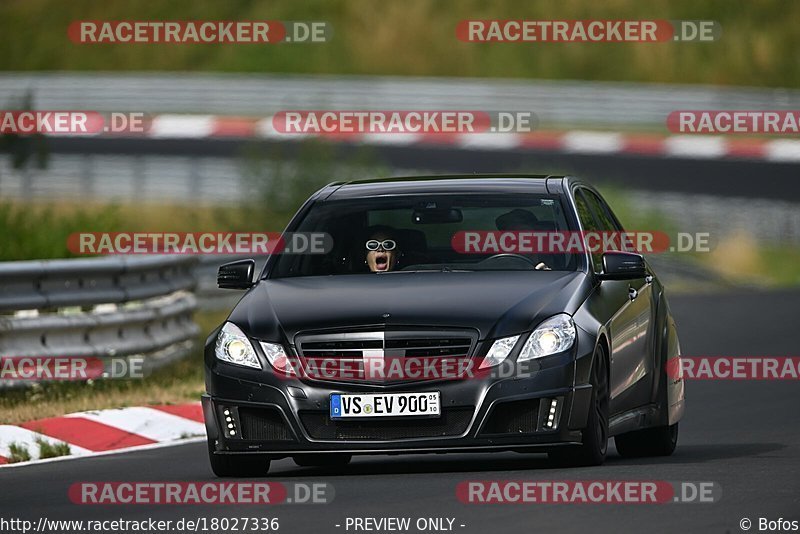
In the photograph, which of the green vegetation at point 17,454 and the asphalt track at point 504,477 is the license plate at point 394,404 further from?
the green vegetation at point 17,454

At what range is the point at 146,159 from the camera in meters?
38.2

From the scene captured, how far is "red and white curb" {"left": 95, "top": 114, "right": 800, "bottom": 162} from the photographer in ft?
122

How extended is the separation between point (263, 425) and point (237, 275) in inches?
45.6

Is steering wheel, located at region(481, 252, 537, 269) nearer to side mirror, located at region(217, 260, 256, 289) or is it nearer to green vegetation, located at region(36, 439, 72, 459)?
side mirror, located at region(217, 260, 256, 289)

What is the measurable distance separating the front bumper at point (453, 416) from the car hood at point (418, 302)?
0.84ft

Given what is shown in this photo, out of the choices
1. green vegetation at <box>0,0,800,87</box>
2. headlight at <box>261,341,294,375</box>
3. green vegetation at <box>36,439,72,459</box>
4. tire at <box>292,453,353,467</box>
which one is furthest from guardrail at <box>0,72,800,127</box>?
headlight at <box>261,341,294,375</box>

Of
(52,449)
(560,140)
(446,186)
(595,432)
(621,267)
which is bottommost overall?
(52,449)

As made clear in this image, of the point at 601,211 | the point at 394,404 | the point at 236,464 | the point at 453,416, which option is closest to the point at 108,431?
the point at 236,464

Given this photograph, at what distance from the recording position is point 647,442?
38.9 ft

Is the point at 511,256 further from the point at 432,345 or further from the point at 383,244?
the point at 432,345

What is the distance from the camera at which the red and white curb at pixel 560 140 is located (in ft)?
122

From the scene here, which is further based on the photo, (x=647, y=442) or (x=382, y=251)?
(x=647, y=442)

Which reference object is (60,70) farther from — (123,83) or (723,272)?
(723,272)

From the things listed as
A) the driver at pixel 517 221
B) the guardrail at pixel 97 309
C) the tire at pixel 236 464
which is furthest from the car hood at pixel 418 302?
the guardrail at pixel 97 309
